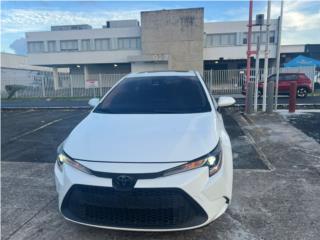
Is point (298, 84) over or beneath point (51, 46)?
beneath

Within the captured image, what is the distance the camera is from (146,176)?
7.72 feet

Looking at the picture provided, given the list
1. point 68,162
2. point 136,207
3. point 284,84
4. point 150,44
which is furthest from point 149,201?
point 150,44

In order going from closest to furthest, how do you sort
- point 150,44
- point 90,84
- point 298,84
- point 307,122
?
1. point 307,122
2. point 298,84
3. point 90,84
4. point 150,44

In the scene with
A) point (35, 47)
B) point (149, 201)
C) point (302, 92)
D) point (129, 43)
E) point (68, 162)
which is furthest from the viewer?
point (35, 47)

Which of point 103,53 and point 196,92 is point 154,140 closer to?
point 196,92

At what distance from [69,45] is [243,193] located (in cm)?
3633

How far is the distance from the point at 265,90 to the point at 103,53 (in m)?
28.5

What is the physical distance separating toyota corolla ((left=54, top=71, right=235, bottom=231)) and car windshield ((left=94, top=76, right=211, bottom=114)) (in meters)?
0.63

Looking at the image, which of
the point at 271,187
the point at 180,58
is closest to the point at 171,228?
the point at 271,187

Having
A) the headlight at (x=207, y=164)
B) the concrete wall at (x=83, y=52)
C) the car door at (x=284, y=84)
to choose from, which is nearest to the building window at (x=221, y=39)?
the concrete wall at (x=83, y=52)

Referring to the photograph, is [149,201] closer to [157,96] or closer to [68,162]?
[68,162]

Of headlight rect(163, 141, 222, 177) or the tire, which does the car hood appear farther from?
the tire

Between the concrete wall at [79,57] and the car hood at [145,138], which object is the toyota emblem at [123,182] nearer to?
the car hood at [145,138]

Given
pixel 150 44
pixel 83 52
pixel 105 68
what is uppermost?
pixel 150 44
